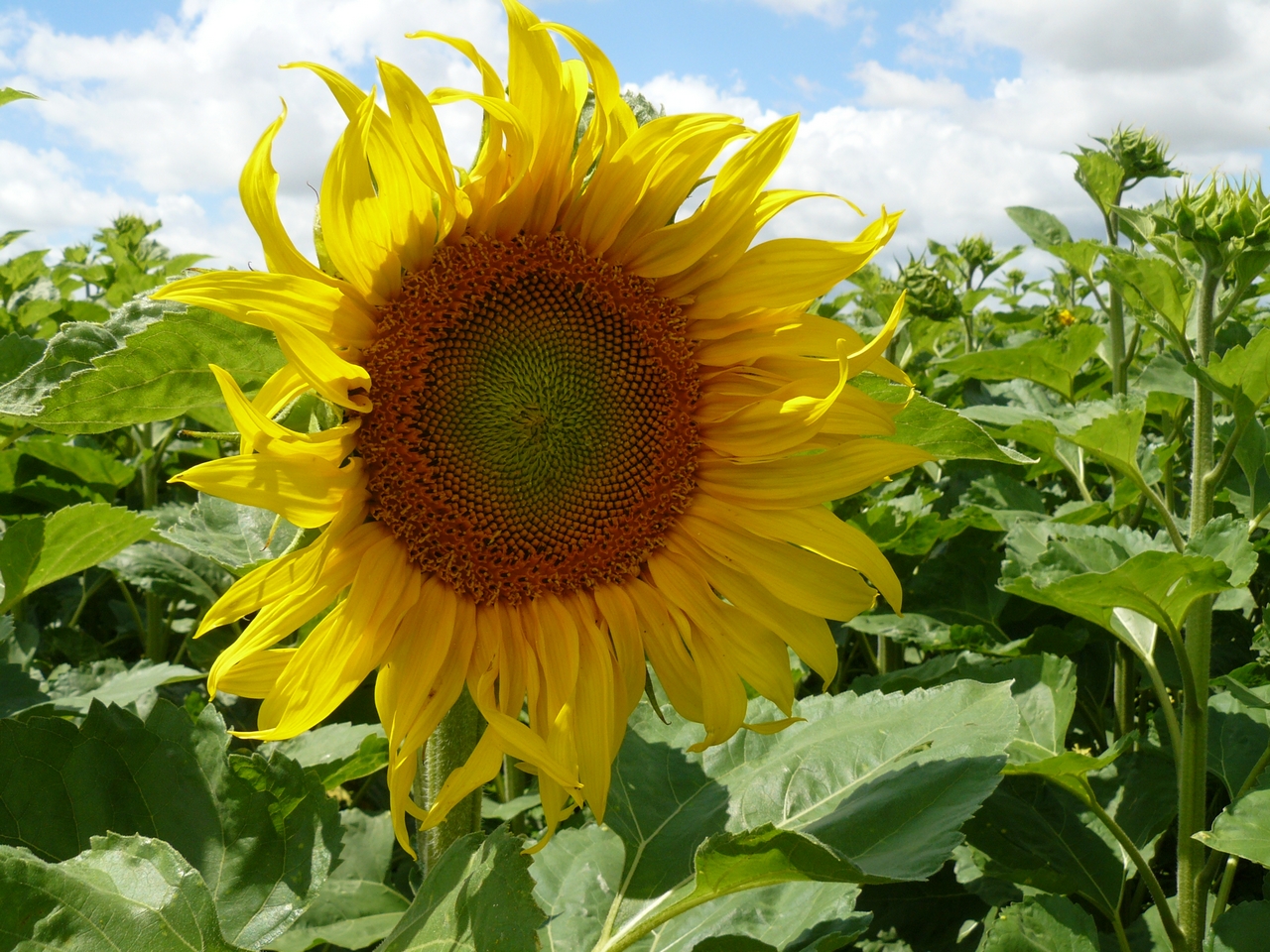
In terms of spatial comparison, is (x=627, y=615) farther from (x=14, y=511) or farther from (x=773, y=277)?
(x=14, y=511)

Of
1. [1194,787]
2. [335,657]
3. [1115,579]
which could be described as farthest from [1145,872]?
[335,657]

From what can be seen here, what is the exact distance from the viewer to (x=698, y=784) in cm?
189

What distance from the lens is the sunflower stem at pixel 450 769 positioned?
1.61 m

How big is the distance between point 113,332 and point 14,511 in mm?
2485

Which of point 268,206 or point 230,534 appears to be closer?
point 268,206

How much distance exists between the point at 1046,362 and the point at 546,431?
2.68 metres

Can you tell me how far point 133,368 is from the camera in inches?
54.1

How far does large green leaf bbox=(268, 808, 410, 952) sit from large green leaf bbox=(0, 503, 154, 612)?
0.73m

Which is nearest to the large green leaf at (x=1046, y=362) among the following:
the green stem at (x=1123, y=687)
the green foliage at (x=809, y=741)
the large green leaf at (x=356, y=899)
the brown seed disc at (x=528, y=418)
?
the green foliage at (x=809, y=741)

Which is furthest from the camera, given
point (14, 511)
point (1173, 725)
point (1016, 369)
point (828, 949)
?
point (1016, 369)

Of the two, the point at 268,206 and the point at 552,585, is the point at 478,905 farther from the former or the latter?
the point at 268,206

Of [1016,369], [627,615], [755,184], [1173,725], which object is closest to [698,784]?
[627,615]

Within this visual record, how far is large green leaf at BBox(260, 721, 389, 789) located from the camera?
1.98m

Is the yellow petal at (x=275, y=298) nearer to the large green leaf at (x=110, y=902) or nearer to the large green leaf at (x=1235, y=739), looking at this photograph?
the large green leaf at (x=110, y=902)
